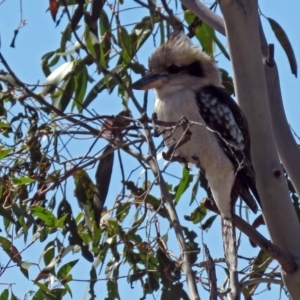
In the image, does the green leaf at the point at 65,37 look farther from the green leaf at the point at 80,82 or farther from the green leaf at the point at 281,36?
the green leaf at the point at 281,36

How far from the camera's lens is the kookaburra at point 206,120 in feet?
7.34

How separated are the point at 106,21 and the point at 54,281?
2.74 ft

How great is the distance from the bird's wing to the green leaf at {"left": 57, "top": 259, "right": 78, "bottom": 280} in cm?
52

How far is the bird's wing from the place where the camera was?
7.23 feet

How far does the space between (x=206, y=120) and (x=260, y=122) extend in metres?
0.37

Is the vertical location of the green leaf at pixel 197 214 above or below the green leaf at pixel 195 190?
below

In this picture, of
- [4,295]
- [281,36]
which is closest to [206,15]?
[281,36]

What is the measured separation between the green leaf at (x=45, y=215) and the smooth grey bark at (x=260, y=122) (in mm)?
569

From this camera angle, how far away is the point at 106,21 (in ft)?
8.30

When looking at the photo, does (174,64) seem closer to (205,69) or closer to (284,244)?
(205,69)

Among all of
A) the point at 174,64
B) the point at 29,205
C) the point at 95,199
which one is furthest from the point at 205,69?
the point at 29,205

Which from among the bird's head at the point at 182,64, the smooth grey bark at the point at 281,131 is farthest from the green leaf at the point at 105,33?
the smooth grey bark at the point at 281,131

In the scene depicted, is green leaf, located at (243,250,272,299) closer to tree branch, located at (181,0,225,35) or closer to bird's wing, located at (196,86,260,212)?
bird's wing, located at (196,86,260,212)

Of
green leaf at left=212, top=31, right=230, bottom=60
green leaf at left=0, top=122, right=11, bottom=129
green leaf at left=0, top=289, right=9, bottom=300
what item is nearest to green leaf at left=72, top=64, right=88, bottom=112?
green leaf at left=0, top=122, right=11, bottom=129
